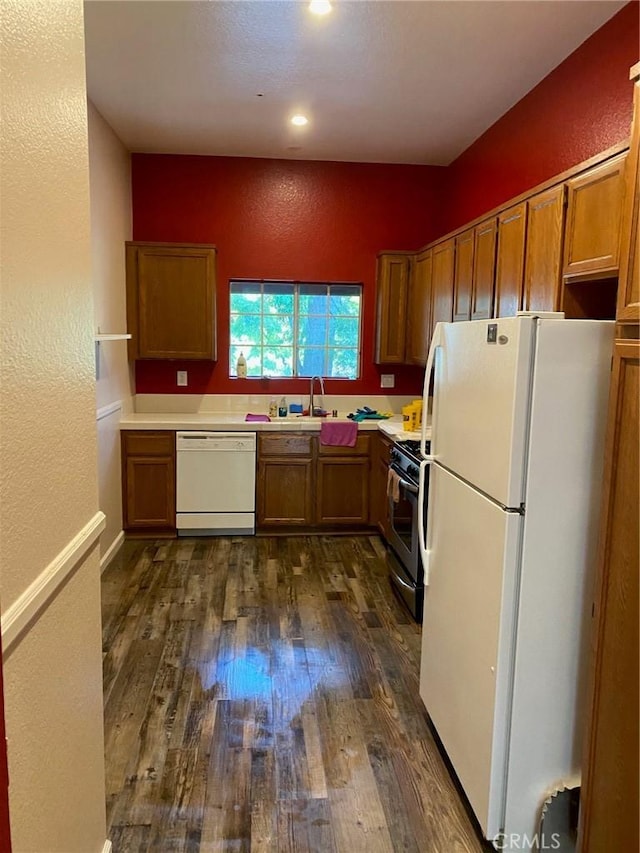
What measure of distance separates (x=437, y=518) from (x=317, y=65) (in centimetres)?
249

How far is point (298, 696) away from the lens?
2697mm

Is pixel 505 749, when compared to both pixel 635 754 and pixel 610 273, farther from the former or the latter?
pixel 610 273

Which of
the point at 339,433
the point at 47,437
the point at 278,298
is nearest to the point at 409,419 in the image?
the point at 339,433

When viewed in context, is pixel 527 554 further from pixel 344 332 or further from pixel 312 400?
pixel 344 332

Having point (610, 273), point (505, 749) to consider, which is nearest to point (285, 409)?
point (610, 273)

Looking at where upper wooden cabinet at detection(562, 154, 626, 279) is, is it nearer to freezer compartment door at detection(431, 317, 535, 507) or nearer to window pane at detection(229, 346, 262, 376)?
freezer compartment door at detection(431, 317, 535, 507)

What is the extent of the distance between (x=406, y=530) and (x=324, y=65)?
8.50 feet

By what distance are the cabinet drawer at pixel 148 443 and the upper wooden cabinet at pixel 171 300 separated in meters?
0.66

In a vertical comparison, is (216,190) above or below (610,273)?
above

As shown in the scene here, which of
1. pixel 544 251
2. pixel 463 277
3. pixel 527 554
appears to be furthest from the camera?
pixel 463 277

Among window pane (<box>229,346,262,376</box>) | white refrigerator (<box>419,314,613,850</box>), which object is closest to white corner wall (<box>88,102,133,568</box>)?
window pane (<box>229,346,262,376</box>)

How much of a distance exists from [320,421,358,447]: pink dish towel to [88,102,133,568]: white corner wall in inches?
60.9

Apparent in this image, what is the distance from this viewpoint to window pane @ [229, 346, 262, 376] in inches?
205

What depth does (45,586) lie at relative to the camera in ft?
4.12
